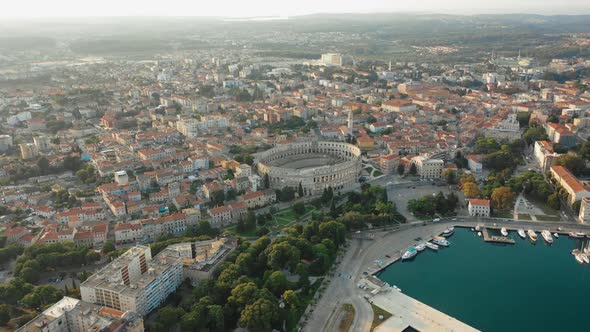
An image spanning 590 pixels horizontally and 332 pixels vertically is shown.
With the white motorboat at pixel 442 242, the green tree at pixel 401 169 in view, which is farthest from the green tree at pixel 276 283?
the green tree at pixel 401 169

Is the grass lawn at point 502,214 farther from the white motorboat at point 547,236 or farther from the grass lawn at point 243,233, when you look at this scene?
the grass lawn at point 243,233

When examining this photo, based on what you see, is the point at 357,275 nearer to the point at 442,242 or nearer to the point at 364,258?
the point at 364,258

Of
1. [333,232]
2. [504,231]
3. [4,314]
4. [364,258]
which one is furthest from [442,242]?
[4,314]

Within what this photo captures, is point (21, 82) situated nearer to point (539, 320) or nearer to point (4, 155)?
point (4, 155)

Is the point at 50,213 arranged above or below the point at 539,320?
above

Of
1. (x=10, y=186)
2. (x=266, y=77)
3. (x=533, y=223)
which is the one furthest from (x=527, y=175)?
(x=266, y=77)

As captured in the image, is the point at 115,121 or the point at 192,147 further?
the point at 115,121

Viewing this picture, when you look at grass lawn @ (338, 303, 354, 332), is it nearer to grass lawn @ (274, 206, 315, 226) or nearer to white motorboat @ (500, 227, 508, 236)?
grass lawn @ (274, 206, 315, 226)

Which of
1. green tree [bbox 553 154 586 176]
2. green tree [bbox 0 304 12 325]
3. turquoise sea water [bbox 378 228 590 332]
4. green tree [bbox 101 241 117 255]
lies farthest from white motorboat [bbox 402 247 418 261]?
green tree [bbox 0 304 12 325]
